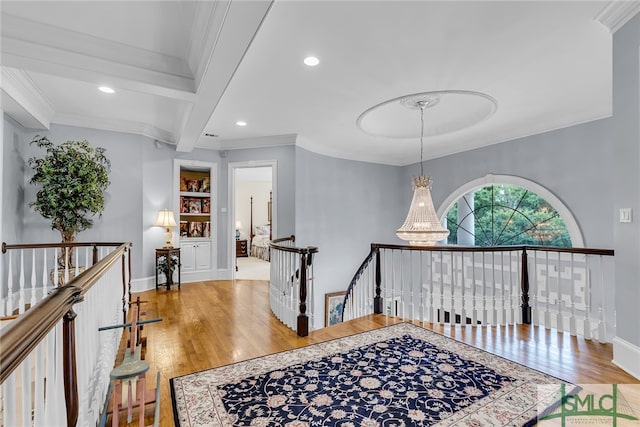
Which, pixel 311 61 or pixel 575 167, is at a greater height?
pixel 311 61

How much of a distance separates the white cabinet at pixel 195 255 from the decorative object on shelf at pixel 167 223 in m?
0.50

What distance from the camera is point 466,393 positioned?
2217mm

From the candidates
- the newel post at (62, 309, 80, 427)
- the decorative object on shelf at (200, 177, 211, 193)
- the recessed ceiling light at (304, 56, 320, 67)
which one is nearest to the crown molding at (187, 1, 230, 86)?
the recessed ceiling light at (304, 56, 320, 67)

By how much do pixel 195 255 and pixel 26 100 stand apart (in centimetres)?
337

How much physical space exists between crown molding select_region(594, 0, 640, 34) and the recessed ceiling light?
2240 millimetres

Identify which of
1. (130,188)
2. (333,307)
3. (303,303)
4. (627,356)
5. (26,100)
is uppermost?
(26,100)

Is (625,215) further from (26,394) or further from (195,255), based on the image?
(195,255)

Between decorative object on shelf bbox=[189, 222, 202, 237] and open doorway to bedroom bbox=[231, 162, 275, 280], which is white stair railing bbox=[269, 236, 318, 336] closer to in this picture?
decorative object on shelf bbox=[189, 222, 202, 237]

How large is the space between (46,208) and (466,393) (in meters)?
5.21

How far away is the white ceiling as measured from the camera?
2328 millimetres

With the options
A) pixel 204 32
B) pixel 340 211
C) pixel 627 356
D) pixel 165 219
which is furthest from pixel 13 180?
pixel 627 356

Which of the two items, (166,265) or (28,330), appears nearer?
(28,330)

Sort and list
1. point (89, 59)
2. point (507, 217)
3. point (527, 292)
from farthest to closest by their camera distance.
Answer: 1. point (507, 217)
2. point (527, 292)
3. point (89, 59)

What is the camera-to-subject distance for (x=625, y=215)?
2.35 metres
